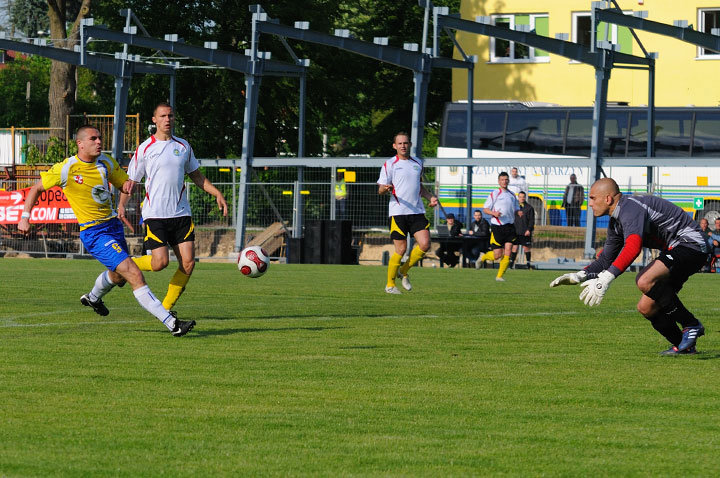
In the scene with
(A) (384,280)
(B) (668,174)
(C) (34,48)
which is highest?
(C) (34,48)

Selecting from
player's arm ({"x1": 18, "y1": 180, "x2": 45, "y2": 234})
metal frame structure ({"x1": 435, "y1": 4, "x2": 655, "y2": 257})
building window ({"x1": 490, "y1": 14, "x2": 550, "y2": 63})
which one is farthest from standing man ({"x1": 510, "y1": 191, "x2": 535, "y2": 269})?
building window ({"x1": 490, "y1": 14, "x2": 550, "y2": 63})

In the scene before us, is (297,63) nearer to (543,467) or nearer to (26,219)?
(26,219)

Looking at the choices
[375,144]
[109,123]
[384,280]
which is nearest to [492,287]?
[384,280]

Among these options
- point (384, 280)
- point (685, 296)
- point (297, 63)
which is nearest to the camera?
point (685, 296)

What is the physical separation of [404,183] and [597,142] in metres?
12.1

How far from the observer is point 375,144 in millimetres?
54312

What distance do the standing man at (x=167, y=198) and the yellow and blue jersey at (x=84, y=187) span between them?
1.42 feet

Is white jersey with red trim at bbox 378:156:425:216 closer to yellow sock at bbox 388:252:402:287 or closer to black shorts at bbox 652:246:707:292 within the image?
yellow sock at bbox 388:252:402:287

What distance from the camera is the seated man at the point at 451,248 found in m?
30.3

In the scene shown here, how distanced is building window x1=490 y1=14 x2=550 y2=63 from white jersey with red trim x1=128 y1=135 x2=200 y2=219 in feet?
128

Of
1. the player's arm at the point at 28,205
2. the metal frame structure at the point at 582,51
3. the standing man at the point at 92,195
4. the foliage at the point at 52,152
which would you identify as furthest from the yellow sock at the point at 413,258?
the foliage at the point at 52,152

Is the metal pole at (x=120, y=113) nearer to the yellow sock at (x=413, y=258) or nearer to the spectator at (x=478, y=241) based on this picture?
the spectator at (x=478, y=241)

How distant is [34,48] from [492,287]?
49.0 feet

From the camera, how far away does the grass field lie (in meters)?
5.80
